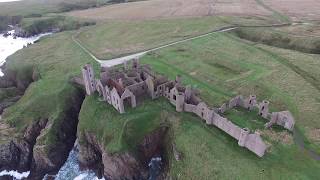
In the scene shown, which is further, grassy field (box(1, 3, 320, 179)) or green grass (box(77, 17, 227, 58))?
green grass (box(77, 17, 227, 58))

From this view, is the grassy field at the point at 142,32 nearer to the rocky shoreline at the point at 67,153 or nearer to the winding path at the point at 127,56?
the winding path at the point at 127,56

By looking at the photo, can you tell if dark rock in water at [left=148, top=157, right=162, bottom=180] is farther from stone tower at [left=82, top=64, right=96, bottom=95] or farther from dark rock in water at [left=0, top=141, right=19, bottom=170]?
dark rock in water at [left=0, top=141, right=19, bottom=170]

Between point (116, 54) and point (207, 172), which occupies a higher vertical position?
point (116, 54)

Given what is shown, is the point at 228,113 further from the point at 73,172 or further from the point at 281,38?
the point at 281,38

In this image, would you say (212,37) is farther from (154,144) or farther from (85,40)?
(154,144)

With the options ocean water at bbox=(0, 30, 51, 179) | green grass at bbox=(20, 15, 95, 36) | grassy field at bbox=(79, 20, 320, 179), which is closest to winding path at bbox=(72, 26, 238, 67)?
grassy field at bbox=(79, 20, 320, 179)

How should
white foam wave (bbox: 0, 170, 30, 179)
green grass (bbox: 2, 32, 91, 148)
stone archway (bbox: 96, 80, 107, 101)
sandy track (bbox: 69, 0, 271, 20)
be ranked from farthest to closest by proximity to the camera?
1. sandy track (bbox: 69, 0, 271, 20)
2. green grass (bbox: 2, 32, 91, 148)
3. stone archway (bbox: 96, 80, 107, 101)
4. white foam wave (bbox: 0, 170, 30, 179)

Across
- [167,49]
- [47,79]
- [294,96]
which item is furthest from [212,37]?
[47,79]
